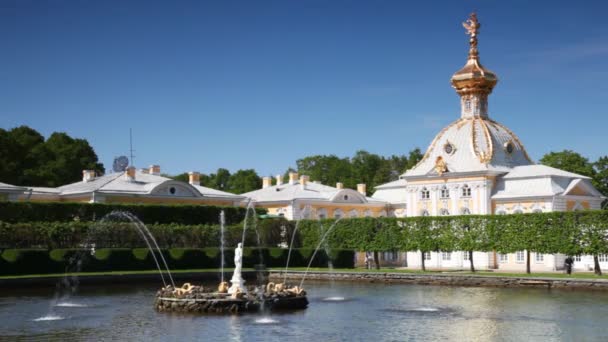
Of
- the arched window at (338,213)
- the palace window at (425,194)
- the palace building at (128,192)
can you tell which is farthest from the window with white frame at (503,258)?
the palace building at (128,192)

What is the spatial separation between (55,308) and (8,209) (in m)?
21.9

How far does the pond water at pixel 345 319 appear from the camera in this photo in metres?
24.6

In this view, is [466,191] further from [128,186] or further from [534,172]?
[128,186]

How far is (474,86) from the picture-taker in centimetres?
6756

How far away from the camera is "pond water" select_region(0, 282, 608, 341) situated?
2460cm

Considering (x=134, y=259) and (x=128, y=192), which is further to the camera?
(x=128, y=192)

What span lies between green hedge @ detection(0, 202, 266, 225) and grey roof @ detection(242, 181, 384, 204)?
8016 mm

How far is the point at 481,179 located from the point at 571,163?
746 inches

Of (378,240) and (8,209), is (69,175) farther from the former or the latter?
(378,240)

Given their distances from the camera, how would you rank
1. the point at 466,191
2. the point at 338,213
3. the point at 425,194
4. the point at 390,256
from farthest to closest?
1. the point at 338,213
2. the point at 390,256
3. the point at 425,194
4. the point at 466,191

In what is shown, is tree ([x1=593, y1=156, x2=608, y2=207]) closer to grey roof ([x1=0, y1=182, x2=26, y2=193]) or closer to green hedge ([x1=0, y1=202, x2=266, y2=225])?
green hedge ([x1=0, y1=202, x2=266, y2=225])

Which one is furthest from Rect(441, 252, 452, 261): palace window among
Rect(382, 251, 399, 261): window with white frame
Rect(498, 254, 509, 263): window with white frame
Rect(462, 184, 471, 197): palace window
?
Rect(382, 251, 399, 261): window with white frame

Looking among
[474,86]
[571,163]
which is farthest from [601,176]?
[474,86]

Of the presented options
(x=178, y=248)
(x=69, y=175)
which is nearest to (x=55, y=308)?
(x=178, y=248)
